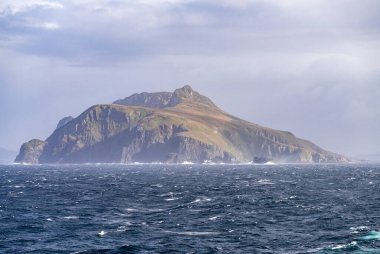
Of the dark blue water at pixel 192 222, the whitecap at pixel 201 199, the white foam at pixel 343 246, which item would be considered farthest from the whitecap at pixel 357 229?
the whitecap at pixel 201 199

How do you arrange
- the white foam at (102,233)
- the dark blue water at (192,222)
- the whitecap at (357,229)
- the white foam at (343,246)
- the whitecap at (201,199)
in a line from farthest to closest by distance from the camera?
the whitecap at (201,199) < the whitecap at (357,229) < the white foam at (102,233) < the dark blue water at (192,222) < the white foam at (343,246)

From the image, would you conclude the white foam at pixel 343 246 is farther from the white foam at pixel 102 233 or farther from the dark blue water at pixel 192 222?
the white foam at pixel 102 233

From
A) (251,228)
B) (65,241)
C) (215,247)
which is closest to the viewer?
(215,247)

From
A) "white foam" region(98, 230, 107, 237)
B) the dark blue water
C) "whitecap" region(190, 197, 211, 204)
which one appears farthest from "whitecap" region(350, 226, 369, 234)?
"whitecap" region(190, 197, 211, 204)

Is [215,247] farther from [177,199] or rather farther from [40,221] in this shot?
[177,199]

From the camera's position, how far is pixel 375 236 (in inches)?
3243

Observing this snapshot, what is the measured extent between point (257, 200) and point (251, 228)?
40.7m

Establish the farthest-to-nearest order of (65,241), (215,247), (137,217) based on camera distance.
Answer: (137,217), (65,241), (215,247)

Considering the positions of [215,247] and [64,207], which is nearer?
[215,247]

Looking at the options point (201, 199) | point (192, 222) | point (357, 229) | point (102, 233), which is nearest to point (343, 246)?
point (357, 229)

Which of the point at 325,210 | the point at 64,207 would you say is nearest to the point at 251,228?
the point at 325,210

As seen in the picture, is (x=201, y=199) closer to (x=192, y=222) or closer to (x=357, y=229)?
(x=192, y=222)

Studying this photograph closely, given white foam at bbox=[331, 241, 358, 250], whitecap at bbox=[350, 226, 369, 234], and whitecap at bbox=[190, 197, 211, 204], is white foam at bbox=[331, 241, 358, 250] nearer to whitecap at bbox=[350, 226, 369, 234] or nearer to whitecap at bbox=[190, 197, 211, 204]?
whitecap at bbox=[350, 226, 369, 234]

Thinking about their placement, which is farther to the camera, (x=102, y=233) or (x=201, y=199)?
(x=201, y=199)
